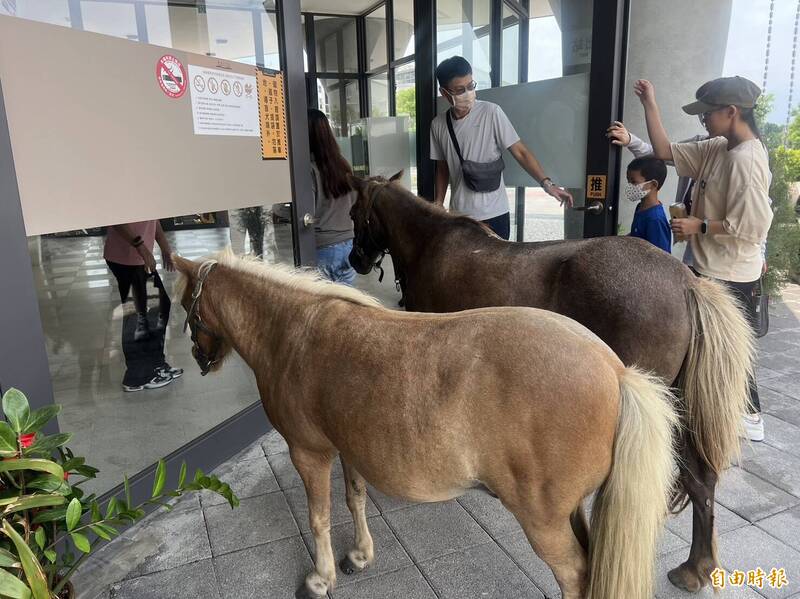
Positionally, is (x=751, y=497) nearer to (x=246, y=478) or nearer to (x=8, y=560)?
(x=246, y=478)

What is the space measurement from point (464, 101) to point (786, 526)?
118 inches

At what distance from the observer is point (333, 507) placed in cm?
267

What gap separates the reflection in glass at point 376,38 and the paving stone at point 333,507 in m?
7.12

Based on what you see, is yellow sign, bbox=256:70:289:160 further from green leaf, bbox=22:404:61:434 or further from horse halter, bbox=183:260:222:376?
green leaf, bbox=22:404:61:434

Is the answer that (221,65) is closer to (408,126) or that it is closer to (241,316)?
(241,316)

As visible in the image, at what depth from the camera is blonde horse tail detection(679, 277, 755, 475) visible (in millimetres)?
1965

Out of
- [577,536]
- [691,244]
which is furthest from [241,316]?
[691,244]

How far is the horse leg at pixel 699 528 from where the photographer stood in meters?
2.02

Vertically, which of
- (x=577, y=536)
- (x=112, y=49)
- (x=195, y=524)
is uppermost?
(x=112, y=49)

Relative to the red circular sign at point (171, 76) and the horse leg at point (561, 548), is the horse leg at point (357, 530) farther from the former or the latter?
the red circular sign at point (171, 76)

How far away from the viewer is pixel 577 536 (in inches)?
68.1

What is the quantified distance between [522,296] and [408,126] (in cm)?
448

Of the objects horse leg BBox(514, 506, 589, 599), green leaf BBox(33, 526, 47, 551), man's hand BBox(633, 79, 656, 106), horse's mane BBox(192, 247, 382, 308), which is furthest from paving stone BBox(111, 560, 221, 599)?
man's hand BBox(633, 79, 656, 106)

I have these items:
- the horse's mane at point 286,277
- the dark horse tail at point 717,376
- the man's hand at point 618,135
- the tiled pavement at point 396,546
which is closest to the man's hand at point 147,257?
the horse's mane at point 286,277
